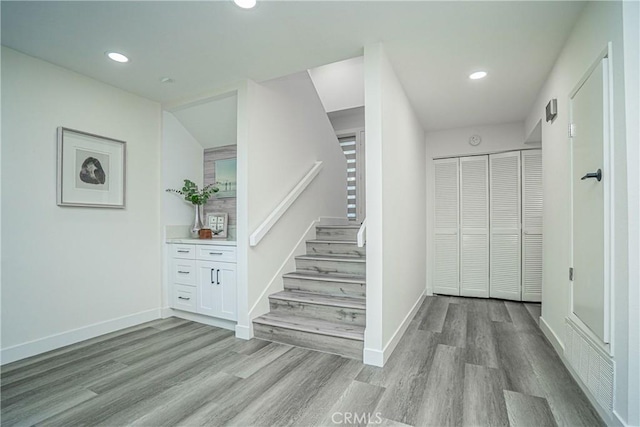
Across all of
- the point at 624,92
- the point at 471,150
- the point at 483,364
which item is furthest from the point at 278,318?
the point at 471,150

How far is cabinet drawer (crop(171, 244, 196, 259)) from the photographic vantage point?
3.22 meters

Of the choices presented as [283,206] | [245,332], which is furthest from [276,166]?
[245,332]

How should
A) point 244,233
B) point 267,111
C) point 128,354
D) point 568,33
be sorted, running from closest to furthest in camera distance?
point 568,33, point 128,354, point 244,233, point 267,111

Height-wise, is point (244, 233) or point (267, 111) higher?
point (267, 111)

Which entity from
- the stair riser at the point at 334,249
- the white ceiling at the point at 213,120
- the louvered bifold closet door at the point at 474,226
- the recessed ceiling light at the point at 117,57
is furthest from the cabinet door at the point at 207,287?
the louvered bifold closet door at the point at 474,226

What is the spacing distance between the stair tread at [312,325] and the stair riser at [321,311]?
4 cm

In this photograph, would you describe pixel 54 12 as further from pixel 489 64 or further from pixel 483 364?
pixel 483 364

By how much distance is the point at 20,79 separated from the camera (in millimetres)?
2369

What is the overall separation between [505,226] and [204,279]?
391 centimetres

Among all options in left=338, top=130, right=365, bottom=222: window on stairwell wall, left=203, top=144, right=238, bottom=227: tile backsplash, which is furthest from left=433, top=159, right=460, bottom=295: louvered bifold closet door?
left=203, top=144, right=238, bottom=227: tile backsplash

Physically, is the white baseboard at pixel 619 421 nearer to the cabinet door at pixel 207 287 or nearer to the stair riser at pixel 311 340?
the stair riser at pixel 311 340

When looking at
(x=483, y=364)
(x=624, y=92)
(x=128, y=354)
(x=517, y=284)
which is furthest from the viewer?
(x=517, y=284)

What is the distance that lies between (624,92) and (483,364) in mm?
1887

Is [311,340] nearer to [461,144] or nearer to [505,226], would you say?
[505,226]
